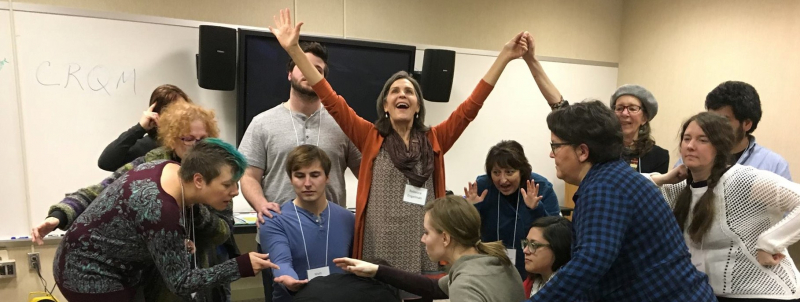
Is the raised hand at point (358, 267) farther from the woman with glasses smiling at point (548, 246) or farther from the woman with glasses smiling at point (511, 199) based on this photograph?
the woman with glasses smiling at point (511, 199)

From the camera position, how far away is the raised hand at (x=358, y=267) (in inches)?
70.3

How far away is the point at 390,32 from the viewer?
4.27m

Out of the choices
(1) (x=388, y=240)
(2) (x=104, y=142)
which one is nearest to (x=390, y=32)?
(2) (x=104, y=142)

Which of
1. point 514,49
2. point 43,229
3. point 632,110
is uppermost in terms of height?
point 514,49

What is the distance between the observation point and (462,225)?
5.48 ft

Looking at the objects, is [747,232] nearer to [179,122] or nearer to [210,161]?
[210,161]

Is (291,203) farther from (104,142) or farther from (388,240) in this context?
(104,142)

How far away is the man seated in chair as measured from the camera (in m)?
2.06

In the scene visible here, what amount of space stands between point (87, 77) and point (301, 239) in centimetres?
214

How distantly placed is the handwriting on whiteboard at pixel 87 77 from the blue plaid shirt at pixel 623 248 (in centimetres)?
308

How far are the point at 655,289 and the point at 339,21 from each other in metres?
3.25

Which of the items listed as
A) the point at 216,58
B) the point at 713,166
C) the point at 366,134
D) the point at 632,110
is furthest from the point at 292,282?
the point at 216,58

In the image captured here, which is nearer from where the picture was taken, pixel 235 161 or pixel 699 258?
pixel 235 161

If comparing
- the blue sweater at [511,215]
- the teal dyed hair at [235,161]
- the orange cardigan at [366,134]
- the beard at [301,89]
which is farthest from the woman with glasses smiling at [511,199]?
the teal dyed hair at [235,161]
